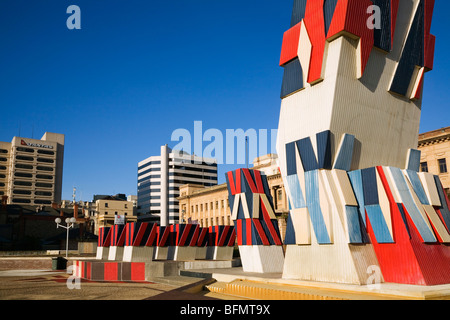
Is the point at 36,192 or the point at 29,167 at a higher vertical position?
the point at 29,167

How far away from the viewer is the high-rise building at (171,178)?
438 feet

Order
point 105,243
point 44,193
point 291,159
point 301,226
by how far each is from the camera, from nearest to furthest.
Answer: point 301,226, point 291,159, point 105,243, point 44,193

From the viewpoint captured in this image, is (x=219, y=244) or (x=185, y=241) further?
(x=219, y=244)

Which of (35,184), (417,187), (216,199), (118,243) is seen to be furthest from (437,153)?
(35,184)

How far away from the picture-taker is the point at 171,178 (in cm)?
13312

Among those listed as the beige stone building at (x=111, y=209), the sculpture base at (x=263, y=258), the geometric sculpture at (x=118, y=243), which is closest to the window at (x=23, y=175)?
the beige stone building at (x=111, y=209)

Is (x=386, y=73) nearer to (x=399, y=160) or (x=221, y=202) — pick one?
(x=399, y=160)

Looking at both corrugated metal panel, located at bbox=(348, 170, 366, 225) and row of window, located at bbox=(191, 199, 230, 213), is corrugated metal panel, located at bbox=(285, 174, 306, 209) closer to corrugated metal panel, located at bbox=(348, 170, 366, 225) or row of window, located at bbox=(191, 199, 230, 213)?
corrugated metal panel, located at bbox=(348, 170, 366, 225)

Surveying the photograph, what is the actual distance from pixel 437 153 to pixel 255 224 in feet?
98.1

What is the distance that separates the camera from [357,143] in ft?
79.3

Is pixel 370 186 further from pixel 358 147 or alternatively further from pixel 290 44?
A: pixel 290 44

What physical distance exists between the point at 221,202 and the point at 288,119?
6146 centimetres

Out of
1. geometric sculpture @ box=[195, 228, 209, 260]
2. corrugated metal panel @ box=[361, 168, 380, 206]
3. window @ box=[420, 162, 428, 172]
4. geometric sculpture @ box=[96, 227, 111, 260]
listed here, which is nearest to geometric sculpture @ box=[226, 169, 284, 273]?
corrugated metal panel @ box=[361, 168, 380, 206]
